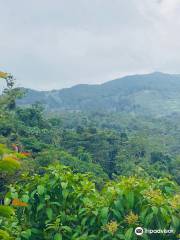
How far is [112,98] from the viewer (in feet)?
511

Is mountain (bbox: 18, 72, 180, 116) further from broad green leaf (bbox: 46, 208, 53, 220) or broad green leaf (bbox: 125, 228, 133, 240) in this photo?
broad green leaf (bbox: 125, 228, 133, 240)

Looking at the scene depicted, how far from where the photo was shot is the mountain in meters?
134

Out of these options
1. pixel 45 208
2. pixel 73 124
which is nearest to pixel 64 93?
pixel 73 124

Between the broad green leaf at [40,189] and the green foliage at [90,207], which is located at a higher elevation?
the broad green leaf at [40,189]

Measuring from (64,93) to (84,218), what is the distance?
17208 cm

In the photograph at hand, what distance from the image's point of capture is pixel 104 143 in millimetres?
32344

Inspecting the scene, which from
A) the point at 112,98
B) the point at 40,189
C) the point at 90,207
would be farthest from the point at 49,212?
the point at 112,98

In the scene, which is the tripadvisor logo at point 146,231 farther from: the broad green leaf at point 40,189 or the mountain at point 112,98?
the mountain at point 112,98

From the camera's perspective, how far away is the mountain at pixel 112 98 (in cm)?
13362

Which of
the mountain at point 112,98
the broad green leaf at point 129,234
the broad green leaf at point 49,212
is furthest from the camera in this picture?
the mountain at point 112,98

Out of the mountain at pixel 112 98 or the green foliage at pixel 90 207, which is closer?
the green foliage at pixel 90 207

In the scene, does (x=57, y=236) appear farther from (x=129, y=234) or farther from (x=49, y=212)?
(x=129, y=234)

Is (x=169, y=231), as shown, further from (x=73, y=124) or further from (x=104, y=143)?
(x=73, y=124)

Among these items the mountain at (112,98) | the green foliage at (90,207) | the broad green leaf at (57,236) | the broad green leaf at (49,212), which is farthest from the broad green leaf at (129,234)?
the mountain at (112,98)
